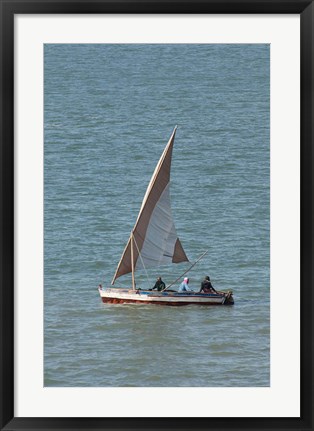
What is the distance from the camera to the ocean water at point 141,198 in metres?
21.7

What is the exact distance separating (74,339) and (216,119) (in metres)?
28.3

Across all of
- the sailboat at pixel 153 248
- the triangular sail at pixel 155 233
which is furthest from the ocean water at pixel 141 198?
the triangular sail at pixel 155 233

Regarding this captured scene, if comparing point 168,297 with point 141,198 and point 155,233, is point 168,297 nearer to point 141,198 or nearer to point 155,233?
point 155,233

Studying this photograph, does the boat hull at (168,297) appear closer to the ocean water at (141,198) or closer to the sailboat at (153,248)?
the sailboat at (153,248)

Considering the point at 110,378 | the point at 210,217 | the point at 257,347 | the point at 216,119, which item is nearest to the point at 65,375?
the point at 110,378

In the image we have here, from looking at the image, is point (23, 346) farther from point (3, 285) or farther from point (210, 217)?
point (210, 217)

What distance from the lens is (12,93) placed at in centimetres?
1773

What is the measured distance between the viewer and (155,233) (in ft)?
101

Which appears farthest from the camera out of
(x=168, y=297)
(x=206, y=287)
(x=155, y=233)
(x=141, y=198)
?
(x=141, y=198)

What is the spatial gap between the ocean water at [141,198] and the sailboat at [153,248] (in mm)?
372

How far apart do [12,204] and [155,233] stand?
1343cm

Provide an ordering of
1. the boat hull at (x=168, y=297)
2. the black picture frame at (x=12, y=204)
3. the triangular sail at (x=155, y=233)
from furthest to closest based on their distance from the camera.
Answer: the boat hull at (x=168, y=297), the triangular sail at (x=155, y=233), the black picture frame at (x=12, y=204)

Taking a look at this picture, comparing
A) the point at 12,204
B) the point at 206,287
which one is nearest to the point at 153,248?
the point at 206,287

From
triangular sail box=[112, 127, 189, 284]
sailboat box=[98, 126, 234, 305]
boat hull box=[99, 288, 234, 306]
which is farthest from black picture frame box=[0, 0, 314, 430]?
boat hull box=[99, 288, 234, 306]
